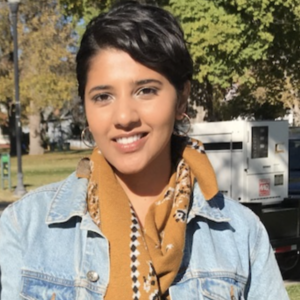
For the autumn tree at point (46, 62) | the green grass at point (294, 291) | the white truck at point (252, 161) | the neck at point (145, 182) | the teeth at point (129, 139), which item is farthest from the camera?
the autumn tree at point (46, 62)

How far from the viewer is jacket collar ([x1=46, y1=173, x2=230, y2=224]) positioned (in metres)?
2.07

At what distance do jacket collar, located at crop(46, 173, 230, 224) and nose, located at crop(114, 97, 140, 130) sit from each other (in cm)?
24

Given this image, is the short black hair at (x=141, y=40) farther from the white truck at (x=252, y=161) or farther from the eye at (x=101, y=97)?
the white truck at (x=252, y=161)

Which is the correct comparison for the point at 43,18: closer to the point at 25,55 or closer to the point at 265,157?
the point at 25,55

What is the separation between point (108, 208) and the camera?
2.08 metres

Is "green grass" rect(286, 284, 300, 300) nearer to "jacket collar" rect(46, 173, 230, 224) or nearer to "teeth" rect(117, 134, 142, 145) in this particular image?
"jacket collar" rect(46, 173, 230, 224)

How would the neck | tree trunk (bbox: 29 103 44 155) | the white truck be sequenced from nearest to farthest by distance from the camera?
the neck
the white truck
tree trunk (bbox: 29 103 44 155)

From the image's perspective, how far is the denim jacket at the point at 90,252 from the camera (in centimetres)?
200

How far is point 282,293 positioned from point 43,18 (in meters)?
35.3

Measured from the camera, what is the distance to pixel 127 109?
6.72ft

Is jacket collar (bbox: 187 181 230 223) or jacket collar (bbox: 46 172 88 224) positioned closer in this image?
jacket collar (bbox: 46 172 88 224)

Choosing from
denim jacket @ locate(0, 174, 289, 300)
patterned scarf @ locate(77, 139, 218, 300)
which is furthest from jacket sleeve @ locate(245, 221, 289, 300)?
patterned scarf @ locate(77, 139, 218, 300)

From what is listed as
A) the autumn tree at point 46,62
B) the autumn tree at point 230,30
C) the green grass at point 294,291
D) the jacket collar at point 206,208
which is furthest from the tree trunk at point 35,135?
the jacket collar at point 206,208

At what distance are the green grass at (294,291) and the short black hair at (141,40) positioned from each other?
6.36 meters
